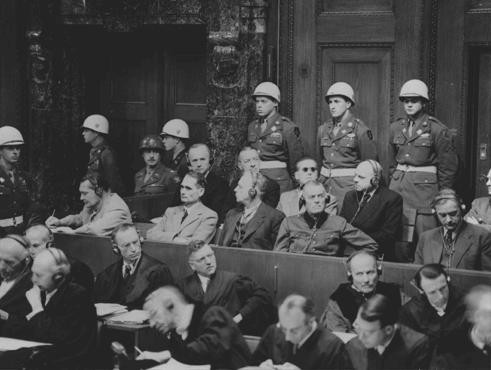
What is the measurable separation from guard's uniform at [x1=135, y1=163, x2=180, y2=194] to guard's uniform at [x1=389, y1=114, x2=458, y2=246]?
2.58 meters

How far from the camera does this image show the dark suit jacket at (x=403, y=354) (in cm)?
566

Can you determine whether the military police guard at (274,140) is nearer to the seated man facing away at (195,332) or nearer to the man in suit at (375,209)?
the man in suit at (375,209)

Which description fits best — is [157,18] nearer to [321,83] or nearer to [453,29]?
[321,83]

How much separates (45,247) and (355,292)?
8.36ft

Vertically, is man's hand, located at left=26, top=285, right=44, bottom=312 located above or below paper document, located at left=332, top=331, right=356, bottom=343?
above

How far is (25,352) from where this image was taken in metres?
Result: 6.31

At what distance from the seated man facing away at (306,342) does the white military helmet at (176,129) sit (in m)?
5.36

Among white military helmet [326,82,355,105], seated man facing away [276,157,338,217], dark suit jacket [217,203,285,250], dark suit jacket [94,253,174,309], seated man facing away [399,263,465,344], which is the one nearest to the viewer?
seated man facing away [399,263,465,344]

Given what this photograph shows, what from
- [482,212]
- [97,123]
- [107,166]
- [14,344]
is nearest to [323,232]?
[482,212]

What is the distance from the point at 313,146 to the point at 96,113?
2.84 m

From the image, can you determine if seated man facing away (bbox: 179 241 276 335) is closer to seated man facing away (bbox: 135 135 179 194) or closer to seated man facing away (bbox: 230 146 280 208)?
seated man facing away (bbox: 230 146 280 208)

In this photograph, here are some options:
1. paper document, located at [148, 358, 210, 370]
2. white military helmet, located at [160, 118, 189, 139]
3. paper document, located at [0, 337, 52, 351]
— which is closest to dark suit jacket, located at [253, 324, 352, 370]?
paper document, located at [148, 358, 210, 370]

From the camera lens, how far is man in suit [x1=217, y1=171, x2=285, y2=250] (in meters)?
8.16

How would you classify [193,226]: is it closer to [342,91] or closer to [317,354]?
[342,91]
